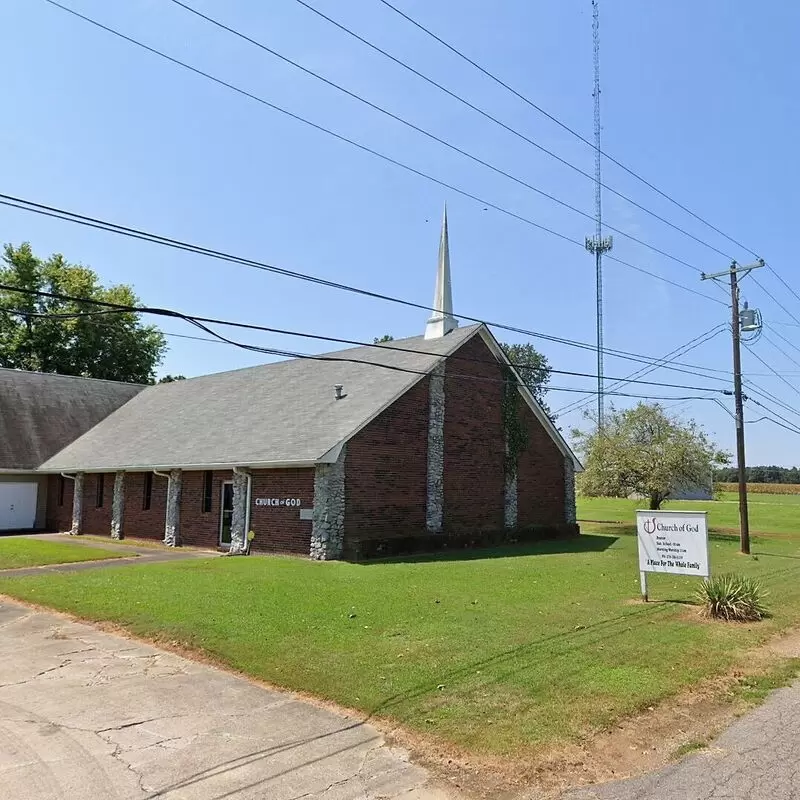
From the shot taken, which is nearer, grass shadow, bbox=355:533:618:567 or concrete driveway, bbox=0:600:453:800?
concrete driveway, bbox=0:600:453:800

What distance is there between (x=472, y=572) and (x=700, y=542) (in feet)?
18.1

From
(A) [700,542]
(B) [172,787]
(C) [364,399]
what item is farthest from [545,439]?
(B) [172,787]

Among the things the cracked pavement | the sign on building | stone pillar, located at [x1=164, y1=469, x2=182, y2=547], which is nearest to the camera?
the cracked pavement

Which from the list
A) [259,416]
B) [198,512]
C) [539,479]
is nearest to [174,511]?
[198,512]

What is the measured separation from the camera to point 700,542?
12055 mm

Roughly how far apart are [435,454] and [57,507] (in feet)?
57.8

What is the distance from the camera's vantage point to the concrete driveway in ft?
16.8

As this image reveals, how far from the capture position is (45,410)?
32.5 meters

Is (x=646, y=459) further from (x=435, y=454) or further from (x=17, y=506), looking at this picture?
(x=17, y=506)

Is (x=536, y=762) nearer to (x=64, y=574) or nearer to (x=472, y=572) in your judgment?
(x=472, y=572)

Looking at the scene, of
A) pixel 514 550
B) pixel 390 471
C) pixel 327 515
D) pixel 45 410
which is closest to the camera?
pixel 327 515

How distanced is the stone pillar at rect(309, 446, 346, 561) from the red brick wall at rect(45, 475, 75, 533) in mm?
15037

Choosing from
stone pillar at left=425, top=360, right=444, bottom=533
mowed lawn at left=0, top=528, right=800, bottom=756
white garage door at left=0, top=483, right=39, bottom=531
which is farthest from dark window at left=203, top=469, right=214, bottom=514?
white garage door at left=0, top=483, right=39, bottom=531

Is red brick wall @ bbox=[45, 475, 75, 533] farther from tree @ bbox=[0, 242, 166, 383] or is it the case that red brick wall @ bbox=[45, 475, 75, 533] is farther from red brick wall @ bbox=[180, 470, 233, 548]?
tree @ bbox=[0, 242, 166, 383]
